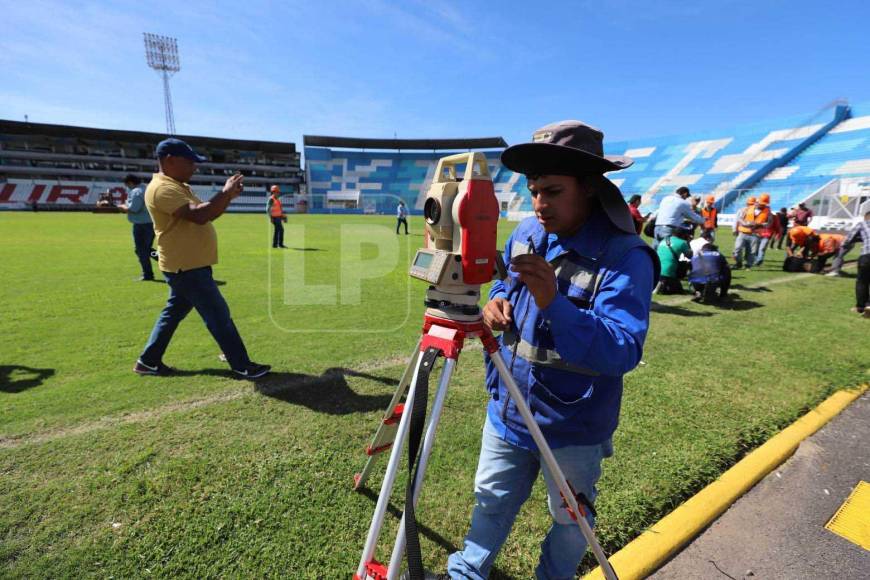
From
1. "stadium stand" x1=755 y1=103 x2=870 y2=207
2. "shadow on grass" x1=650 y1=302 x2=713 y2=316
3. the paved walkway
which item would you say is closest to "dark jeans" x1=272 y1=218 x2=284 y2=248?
"shadow on grass" x1=650 y1=302 x2=713 y2=316

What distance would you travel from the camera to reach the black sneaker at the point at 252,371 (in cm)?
388

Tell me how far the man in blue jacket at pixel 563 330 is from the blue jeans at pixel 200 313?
112 inches

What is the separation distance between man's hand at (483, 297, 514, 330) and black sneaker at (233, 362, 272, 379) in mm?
2967

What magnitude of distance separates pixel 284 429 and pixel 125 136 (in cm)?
6746

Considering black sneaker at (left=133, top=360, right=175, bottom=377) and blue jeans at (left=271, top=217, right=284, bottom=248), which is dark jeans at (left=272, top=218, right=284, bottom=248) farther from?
black sneaker at (left=133, top=360, right=175, bottom=377)

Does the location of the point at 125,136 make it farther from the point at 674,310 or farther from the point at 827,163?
the point at 827,163

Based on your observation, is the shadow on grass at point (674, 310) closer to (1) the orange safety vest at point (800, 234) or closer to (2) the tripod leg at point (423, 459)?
(2) the tripod leg at point (423, 459)

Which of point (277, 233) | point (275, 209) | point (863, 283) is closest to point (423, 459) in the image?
point (863, 283)

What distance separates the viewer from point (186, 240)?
139 inches

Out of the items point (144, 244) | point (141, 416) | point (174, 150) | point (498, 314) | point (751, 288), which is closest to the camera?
point (498, 314)

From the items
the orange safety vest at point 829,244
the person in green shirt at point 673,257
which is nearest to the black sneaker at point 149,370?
the person in green shirt at point 673,257

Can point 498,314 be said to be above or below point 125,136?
below

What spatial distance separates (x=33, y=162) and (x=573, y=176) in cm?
7216

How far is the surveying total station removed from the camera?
1.32 metres
